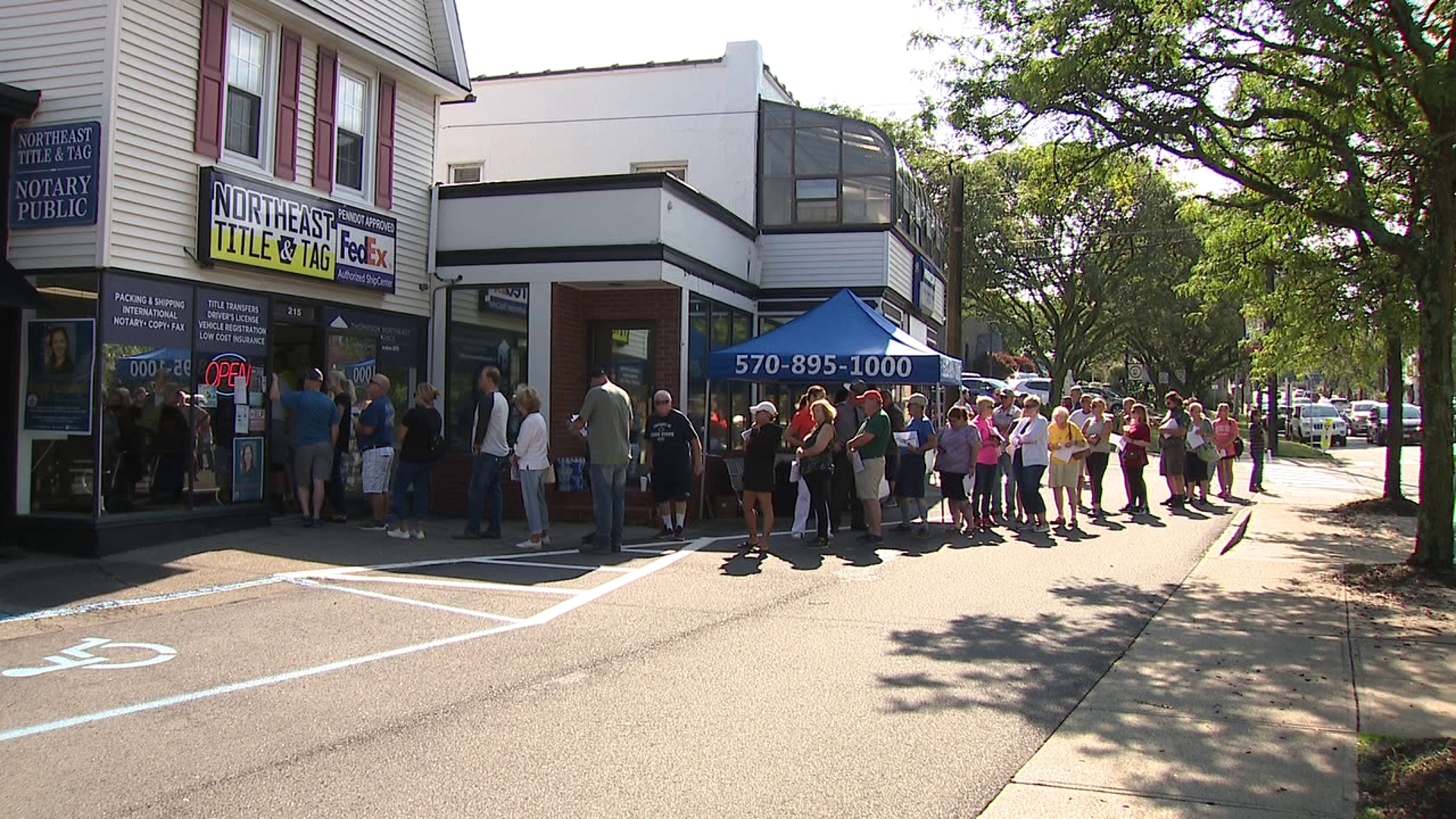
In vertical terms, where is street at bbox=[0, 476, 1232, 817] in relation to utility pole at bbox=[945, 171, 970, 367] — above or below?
below

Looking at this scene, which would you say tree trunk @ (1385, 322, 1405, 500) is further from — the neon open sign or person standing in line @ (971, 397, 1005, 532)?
the neon open sign

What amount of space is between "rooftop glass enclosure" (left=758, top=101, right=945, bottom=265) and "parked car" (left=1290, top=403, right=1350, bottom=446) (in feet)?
95.3

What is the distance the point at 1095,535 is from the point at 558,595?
765cm

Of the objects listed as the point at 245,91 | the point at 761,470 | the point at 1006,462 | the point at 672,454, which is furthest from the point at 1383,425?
the point at 245,91

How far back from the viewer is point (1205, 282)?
15.5 metres

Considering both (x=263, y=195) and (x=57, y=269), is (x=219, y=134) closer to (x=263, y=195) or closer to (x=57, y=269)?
(x=263, y=195)

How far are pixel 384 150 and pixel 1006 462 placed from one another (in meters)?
9.19

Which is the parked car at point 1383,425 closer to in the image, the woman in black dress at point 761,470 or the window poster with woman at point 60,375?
the woman in black dress at point 761,470

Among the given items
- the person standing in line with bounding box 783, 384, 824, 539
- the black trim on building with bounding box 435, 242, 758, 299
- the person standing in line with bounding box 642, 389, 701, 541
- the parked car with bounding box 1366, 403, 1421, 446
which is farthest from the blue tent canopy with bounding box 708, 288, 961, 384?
the parked car with bounding box 1366, 403, 1421, 446

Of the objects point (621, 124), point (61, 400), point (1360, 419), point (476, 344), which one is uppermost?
point (621, 124)

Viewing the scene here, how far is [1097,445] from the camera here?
15516 millimetres

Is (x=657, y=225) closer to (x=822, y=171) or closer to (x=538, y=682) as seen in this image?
(x=822, y=171)

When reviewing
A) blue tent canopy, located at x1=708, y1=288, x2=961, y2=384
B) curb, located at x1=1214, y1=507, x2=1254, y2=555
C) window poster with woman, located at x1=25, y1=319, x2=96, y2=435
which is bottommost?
curb, located at x1=1214, y1=507, x2=1254, y2=555

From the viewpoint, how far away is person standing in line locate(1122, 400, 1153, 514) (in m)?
16.0
